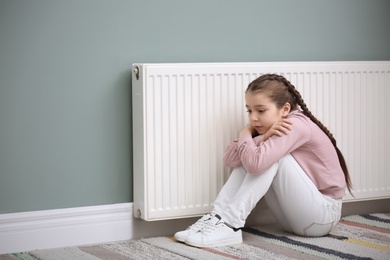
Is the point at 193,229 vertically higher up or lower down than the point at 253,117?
lower down

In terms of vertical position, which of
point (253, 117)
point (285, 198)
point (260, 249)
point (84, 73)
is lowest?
point (260, 249)

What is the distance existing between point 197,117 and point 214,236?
16.3 inches

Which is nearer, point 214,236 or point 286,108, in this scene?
point 214,236

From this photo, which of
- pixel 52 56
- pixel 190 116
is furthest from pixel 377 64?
pixel 52 56

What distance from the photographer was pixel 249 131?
2.50 m

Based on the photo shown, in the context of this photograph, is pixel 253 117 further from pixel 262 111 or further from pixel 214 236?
pixel 214 236

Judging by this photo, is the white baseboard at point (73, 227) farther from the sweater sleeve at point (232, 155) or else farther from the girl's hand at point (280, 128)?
the girl's hand at point (280, 128)

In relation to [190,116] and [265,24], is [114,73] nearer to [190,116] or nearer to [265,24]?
[190,116]

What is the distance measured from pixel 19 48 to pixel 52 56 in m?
0.11

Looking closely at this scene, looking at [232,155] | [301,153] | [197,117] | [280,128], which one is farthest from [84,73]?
[301,153]

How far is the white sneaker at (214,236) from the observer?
2396 millimetres

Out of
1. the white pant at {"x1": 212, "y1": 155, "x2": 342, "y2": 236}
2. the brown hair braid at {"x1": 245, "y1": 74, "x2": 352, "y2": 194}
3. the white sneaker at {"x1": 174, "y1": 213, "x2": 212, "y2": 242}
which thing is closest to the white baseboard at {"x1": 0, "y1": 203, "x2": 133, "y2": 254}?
the white sneaker at {"x1": 174, "y1": 213, "x2": 212, "y2": 242}

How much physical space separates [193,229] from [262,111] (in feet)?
Result: 1.49

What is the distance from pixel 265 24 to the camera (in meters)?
2.78
